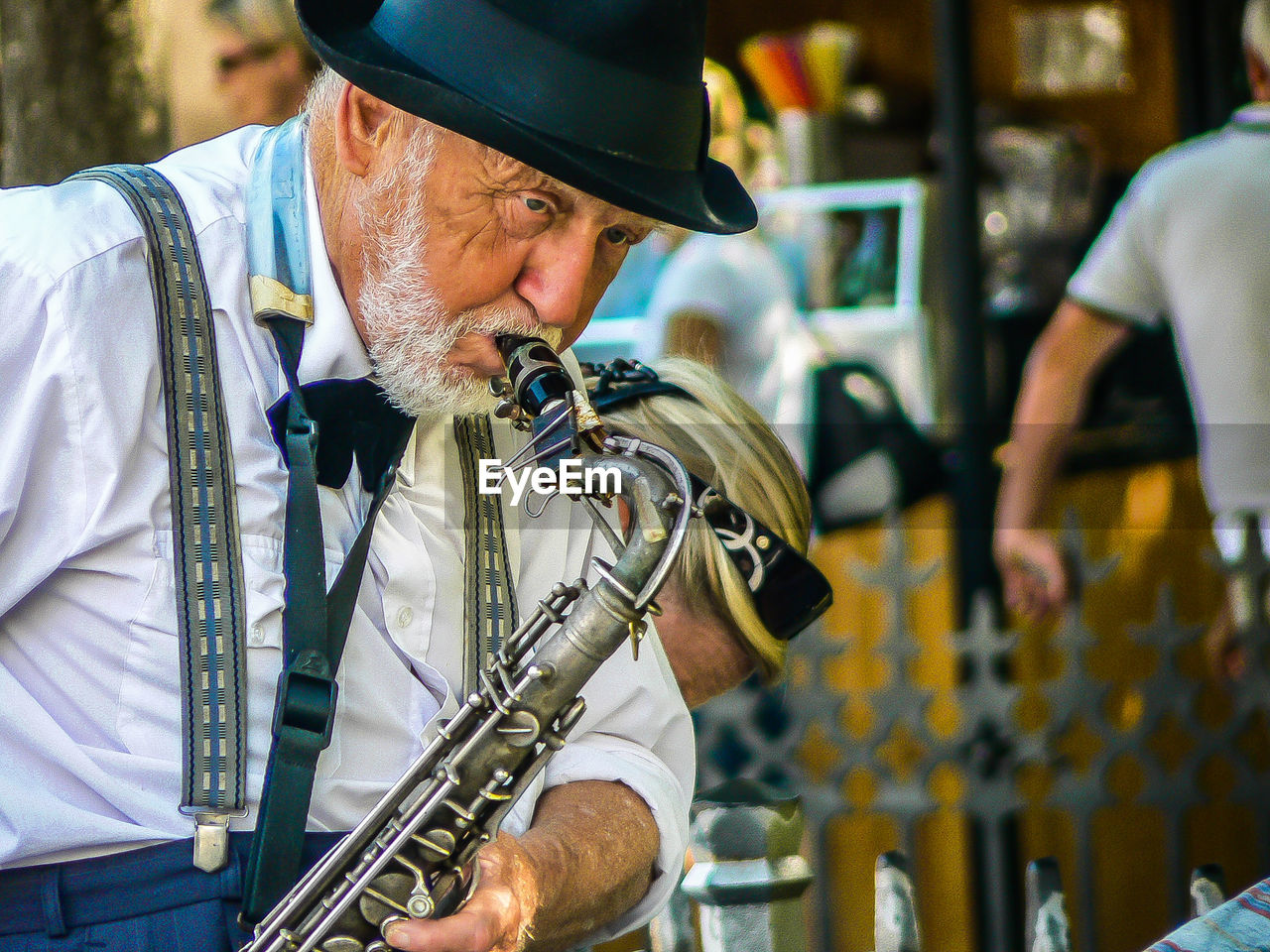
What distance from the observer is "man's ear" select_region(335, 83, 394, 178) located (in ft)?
5.45

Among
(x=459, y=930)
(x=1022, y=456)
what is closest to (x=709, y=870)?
(x=459, y=930)

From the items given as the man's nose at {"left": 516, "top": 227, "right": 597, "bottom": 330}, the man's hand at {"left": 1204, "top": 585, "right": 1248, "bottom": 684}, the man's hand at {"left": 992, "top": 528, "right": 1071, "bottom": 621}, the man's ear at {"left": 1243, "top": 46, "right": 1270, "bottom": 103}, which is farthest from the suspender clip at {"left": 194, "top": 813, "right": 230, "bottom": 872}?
the man's ear at {"left": 1243, "top": 46, "right": 1270, "bottom": 103}

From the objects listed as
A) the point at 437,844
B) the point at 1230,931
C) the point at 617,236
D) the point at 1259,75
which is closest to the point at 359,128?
the point at 617,236

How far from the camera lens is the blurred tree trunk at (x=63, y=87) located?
2.80 m

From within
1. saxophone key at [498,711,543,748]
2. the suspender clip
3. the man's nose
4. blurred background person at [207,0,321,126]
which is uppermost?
blurred background person at [207,0,321,126]

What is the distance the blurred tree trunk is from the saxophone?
1.59m

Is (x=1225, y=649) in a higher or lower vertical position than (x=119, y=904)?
lower

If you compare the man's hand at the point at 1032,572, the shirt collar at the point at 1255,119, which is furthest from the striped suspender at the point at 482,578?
the shirt collar at the point at 1255,119

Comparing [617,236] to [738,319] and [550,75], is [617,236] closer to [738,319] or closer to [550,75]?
[550,75]

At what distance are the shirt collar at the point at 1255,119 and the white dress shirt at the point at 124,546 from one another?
279cm

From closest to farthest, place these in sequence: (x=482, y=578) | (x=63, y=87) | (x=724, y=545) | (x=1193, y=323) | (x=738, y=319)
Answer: (x=482, y=578), (x=724, y=545), (x=63, y=87), (x=1193, y=323), (x=738, y=319)

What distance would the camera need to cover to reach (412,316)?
1.68 metres

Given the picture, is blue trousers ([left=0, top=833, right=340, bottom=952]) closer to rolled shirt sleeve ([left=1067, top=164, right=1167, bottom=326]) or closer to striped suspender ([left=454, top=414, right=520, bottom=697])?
striped suspender ([left=454, top=414, right=520, bottom=697])

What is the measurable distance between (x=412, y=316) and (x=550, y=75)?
0.32 meters
